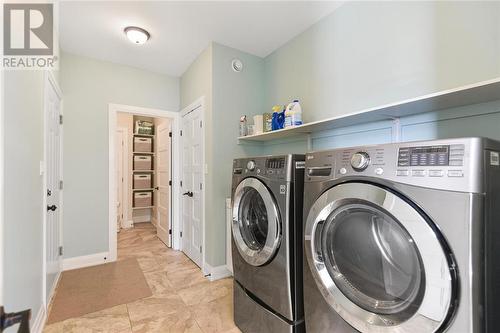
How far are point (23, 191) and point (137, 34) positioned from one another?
1.71 m

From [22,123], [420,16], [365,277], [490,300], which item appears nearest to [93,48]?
[22,123]

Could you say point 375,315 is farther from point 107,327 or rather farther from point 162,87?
point 162,87

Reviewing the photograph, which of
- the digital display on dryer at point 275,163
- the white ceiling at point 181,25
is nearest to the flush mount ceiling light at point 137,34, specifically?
the white ceiling at point 181,25

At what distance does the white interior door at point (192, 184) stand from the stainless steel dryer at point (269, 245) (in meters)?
1.16

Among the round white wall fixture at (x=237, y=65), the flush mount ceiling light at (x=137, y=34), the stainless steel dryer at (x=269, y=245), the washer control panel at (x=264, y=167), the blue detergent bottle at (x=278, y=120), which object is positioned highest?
the flush mount ceiling light at (x=137, y=34)

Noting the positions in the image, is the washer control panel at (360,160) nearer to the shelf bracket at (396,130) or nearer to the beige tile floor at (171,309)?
the shelf bracket at (396,130)

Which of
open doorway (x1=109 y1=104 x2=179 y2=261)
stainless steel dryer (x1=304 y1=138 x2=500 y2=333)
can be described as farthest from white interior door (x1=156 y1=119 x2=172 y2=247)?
stainless steel dryer (x1=304 y1=138 x2=500 y2=333)

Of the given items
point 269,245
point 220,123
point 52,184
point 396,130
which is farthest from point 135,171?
point 396,130

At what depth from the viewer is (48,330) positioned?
1.71m

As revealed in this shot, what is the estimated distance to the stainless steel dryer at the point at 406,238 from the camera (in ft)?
2.23

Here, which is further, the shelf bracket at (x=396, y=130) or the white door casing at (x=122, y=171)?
the white door casing at (x=122, y=171)

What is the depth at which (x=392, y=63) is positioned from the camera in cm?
163

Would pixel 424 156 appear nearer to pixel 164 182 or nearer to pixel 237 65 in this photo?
pixel 237 65

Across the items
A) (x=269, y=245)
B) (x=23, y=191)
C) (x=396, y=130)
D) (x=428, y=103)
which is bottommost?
(x=269, y=245)
